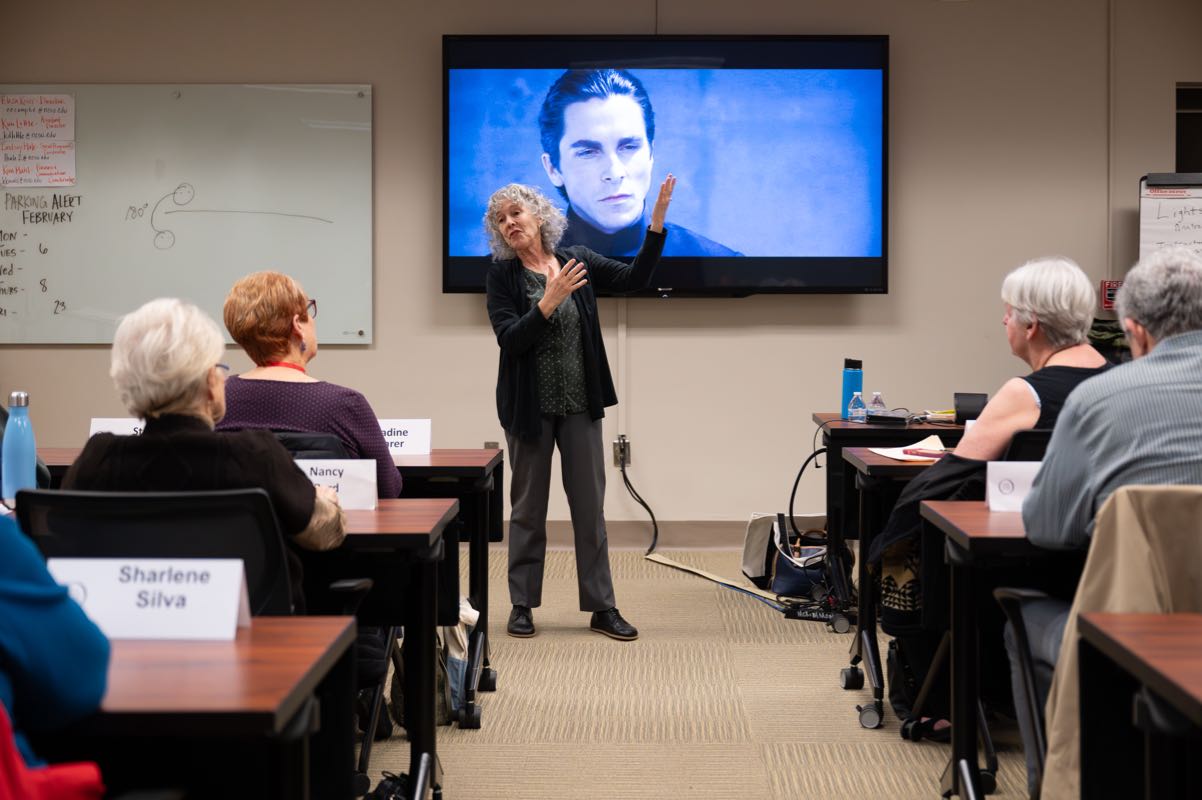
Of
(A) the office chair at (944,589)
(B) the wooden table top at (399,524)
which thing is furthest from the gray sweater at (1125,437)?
(B) the wooden table top at (399,524)

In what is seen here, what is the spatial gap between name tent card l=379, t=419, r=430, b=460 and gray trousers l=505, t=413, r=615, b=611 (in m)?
0.52

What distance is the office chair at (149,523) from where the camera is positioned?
1.56m

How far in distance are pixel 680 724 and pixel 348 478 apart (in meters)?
1.23

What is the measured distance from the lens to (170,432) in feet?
5.64

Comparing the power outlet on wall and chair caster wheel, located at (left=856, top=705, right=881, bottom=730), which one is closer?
chair caster wheel, located at (left=856, top=705, right=881, bottom=730)

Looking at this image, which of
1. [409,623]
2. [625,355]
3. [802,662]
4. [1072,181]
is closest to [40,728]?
[409,623]

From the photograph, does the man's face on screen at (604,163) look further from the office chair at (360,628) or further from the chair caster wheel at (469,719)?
the office chair at (360,628)

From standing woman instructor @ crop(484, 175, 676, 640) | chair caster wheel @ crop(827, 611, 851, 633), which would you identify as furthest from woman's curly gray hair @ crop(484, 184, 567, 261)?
chair caster wheel @ crop(827, 611, 851, 633)

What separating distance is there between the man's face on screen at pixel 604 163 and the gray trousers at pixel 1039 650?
343 centimetres

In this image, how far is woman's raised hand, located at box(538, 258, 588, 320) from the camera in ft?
11.3

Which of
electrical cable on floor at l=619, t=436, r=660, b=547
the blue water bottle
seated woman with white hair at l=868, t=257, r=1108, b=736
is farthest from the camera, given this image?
→ electrical cable on floor at l=619, t=436, r=660, b=547

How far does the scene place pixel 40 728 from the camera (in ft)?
3.76

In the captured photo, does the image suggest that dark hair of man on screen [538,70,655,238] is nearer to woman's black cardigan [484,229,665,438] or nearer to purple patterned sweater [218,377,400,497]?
woman's black cardigan [484,229,665,438]

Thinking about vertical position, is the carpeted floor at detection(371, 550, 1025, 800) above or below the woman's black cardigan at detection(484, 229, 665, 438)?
below
